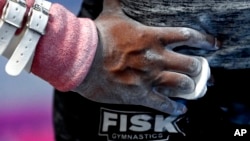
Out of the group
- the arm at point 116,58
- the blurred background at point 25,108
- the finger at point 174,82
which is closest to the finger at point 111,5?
the arm at point 116,58

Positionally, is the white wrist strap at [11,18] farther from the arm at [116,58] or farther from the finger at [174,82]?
the finger at [174,82]

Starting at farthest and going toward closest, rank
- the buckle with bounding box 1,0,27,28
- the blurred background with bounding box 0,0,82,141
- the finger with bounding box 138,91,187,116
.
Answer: the blurred background with bounding box 0,0,82,141
the finger with bounding box 138,91,187,116
the buckle with bounding box 1,0,27,28

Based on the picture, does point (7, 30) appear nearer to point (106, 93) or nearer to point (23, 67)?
point (23, 67)

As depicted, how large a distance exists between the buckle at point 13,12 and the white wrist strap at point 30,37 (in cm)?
1

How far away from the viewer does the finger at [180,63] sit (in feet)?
2.09

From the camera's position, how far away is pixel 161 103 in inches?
26.8

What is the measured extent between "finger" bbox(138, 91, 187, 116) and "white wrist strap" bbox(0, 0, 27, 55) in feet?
0.66

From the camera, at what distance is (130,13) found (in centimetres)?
67

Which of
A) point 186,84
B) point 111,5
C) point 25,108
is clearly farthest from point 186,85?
point 25,108

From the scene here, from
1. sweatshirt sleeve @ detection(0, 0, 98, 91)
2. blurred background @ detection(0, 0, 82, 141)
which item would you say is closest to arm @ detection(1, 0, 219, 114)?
sweatshirt sleeve @ detection(0, 0, 98, 91)

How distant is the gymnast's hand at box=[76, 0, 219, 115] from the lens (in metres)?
0.63

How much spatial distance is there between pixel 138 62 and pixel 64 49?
98 mm

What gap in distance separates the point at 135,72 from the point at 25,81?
1.04 ft

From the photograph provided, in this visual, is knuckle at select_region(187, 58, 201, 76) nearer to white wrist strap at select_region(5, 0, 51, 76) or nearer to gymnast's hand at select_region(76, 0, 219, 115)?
gymnast's hand at select_region(76, 0, 219, 115)
